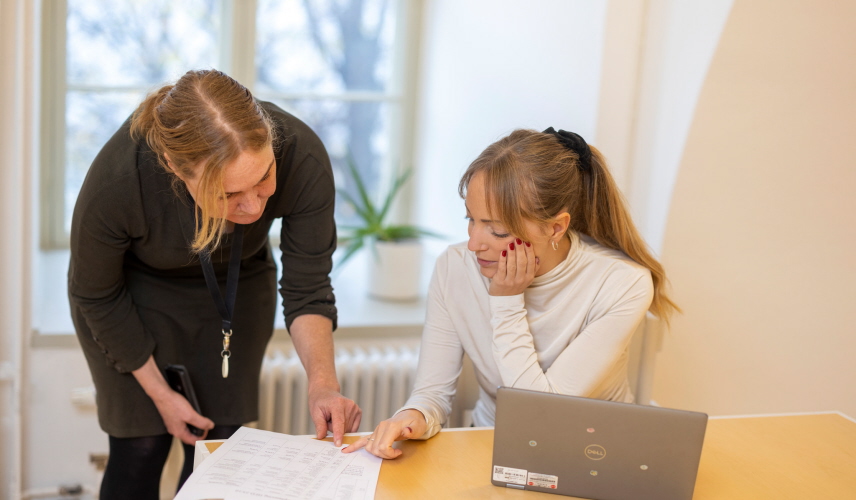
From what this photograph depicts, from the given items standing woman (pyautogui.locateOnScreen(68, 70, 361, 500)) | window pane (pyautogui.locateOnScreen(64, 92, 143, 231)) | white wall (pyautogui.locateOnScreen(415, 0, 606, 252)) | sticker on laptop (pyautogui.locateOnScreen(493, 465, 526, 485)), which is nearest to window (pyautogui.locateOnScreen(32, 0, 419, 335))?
window pane (pyautogui.locateOnScreen(64, 92, 143, 231))

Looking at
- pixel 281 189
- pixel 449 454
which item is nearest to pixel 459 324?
pixel 449 454

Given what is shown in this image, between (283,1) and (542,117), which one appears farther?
(283,1)

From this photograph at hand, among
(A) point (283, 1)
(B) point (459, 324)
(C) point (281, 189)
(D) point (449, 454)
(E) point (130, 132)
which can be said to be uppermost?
(A) point (283, 1)

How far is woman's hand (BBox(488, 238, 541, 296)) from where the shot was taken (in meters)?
1.51

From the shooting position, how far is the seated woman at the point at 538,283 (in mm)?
1497

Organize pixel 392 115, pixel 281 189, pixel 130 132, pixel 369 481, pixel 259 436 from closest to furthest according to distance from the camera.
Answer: pixel 369 481, pixel 259 436, pixel 130 132, pixel 281 189, pixel 392 115

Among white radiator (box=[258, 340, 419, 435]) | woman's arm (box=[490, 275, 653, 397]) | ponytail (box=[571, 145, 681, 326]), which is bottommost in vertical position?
white radiator (box=[258, 340, 419, 435])

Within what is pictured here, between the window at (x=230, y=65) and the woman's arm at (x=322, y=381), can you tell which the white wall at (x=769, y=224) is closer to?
the woman's arm at (x=322, y=381)

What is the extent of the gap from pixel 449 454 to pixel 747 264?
136 cm

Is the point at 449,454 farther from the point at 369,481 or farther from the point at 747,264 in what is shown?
the point at 747,264

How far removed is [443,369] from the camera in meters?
1.62

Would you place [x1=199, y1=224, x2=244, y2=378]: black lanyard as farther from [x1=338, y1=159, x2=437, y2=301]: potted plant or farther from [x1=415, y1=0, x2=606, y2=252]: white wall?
[x1=338, y1=159, x2=437, y2=301]: potted plant

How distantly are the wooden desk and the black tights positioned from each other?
0.66m

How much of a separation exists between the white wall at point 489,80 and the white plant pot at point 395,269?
168 millimetres
